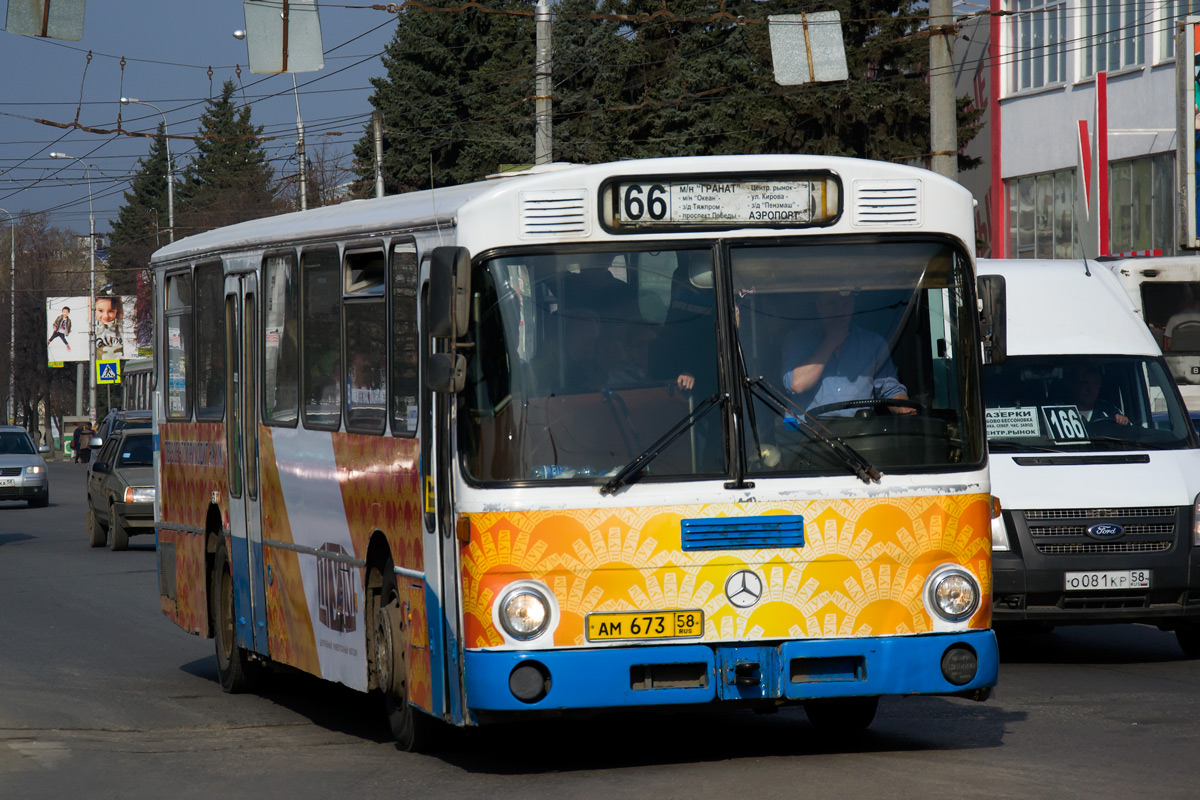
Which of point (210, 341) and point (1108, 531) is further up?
point (210, 341)

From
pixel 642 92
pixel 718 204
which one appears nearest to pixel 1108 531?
pixel 718 204

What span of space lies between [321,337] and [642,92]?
39.9 metres

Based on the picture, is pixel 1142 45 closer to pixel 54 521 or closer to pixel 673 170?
pixel 54 521

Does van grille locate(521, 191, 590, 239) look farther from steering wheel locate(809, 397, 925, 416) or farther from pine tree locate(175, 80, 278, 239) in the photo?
pine tree locate(175, 80, 278, 239)

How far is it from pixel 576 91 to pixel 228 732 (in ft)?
141

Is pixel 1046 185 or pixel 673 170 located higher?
pixel 1046 185

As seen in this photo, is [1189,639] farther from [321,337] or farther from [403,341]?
[403,341]

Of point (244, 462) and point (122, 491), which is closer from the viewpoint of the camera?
point (244, 462)

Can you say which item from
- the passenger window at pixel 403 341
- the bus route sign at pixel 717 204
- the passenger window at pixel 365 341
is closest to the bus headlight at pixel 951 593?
the bus route sign at pixel 717 204

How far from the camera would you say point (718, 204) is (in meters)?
7.93

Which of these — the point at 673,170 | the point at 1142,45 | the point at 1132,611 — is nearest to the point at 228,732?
the point at 673,170

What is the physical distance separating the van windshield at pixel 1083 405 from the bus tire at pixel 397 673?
16.6 feet

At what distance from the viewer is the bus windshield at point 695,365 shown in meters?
7.66

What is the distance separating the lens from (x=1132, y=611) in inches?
467
